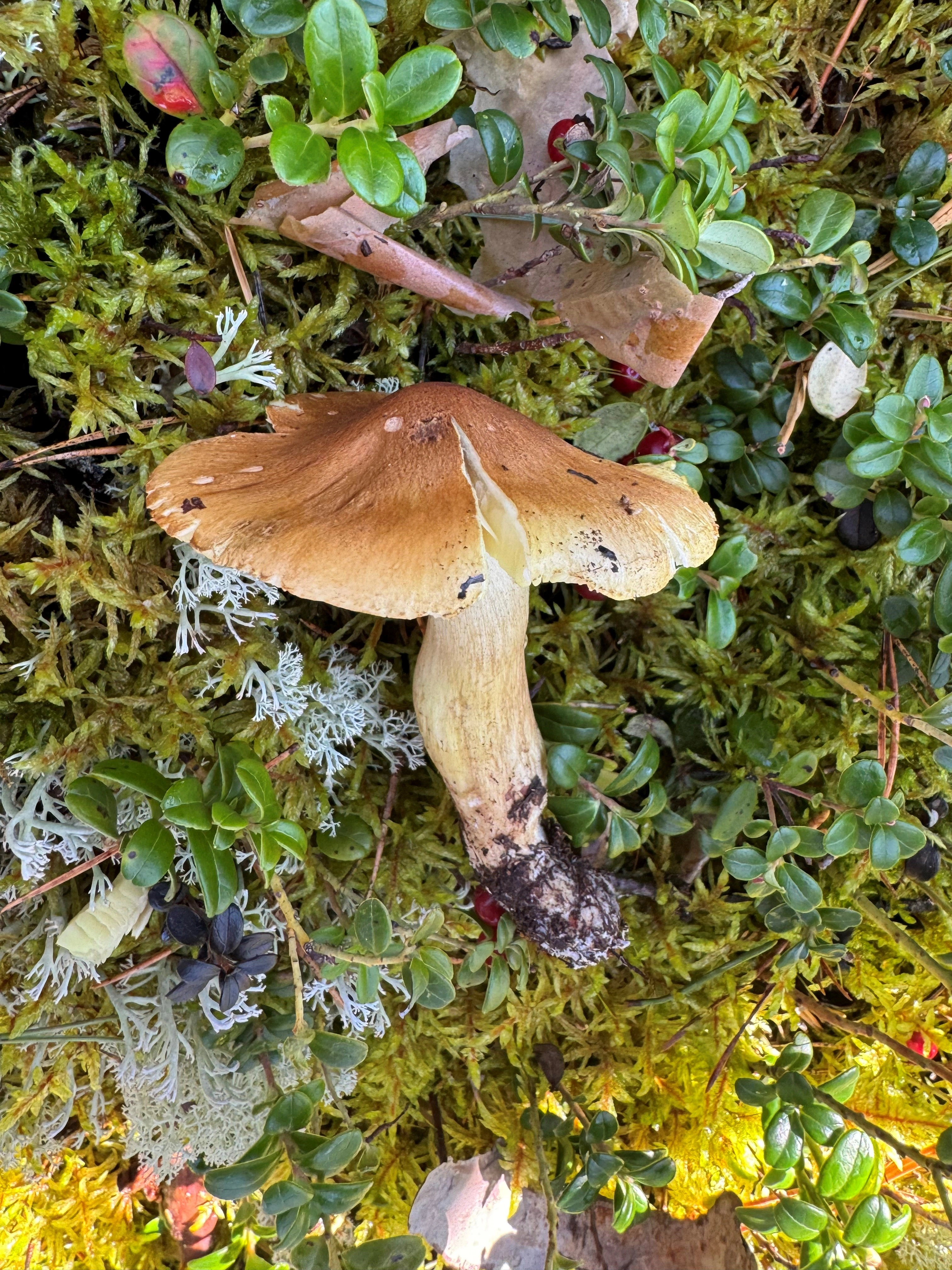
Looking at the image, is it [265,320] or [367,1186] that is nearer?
[367,1186]

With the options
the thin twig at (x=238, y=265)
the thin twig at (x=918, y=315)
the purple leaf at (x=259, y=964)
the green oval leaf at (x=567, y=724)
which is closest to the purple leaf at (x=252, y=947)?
the purple leaf at (x=259, y=964)

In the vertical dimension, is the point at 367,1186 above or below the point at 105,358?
below

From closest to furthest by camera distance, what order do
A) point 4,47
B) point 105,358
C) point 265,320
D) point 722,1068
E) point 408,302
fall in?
1. point 4,47
2. point 105,358
3. point 265,320
4. point 408,302
5. point 722,1068

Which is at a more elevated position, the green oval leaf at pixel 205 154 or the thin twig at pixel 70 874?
the green oval leaf at pixel 205 154

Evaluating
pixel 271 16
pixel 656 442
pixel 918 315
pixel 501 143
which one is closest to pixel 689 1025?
pixel 656 442

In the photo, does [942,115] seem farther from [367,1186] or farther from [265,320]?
[367,1186]

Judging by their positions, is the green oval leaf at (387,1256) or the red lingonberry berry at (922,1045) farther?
the red lingonberry berry at (922,1045)

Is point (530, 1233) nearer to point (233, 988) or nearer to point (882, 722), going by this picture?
point (233, 988)

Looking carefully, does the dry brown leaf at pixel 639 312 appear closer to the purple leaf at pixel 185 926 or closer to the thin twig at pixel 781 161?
the thin twig at pixel 781 161

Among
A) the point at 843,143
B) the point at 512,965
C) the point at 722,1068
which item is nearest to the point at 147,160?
the point at 843,143
